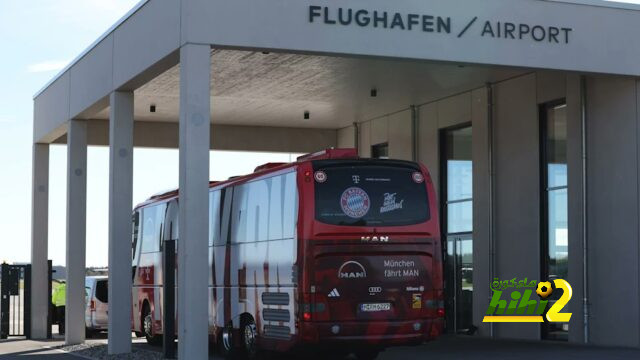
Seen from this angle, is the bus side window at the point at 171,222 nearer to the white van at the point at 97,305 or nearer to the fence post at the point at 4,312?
the fence post at the point at 4,312

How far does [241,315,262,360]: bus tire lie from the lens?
1924 centimetres

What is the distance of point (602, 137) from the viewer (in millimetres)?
21578

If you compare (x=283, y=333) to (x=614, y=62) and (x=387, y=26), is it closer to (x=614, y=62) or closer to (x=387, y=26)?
(x=387, y=26)

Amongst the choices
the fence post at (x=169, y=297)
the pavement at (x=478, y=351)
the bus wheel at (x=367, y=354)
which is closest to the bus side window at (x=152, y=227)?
the pavement at (x=478, y=351)

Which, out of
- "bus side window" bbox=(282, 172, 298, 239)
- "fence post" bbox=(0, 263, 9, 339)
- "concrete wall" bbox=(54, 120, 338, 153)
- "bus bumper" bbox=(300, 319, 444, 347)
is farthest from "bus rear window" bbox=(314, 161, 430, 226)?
"concrete wall" bbox=(54, 120, 338, 153)

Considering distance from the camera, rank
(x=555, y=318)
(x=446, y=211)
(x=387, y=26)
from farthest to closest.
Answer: (x=446, y=211)
(x=555, y=318)
(x=387, y=26)

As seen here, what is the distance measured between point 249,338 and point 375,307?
2.85m

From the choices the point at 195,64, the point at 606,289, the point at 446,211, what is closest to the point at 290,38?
the point at 195,64

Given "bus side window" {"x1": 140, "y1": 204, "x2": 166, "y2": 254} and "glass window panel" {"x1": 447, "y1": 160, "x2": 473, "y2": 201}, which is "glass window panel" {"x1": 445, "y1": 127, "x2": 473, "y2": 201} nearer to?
"glass window panel" {"x1": 447, "y1": 160, "x2": 473, "y2": 201}

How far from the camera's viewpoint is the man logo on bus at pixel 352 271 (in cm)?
1747

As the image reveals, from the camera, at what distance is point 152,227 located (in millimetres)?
25375

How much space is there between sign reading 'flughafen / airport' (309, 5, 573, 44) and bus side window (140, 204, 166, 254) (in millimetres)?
7651

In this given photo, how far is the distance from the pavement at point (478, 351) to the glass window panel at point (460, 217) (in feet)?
8.65

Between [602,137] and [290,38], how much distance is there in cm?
677
